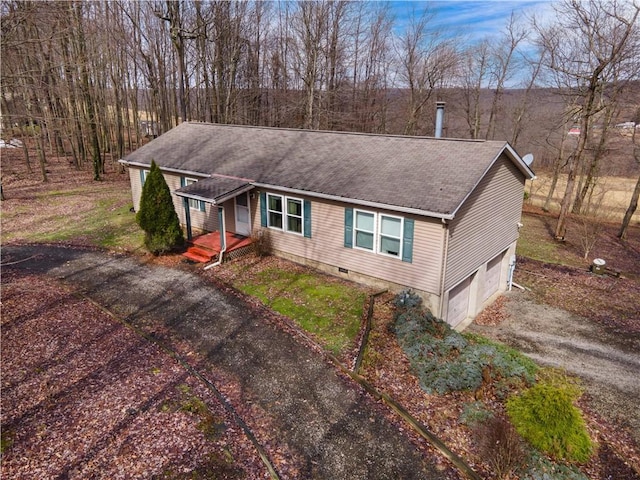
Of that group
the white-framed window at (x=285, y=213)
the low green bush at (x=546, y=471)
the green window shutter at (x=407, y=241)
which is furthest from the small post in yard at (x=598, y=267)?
the low green bush at (x=546, y=471)

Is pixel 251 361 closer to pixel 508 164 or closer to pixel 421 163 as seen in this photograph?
pixel 421 163

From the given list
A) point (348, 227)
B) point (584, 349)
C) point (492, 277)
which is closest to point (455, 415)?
point (348, 227)

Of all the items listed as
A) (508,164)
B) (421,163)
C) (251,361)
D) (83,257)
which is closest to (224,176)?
(83,257)

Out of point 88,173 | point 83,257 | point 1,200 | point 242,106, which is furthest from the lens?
point 242,106

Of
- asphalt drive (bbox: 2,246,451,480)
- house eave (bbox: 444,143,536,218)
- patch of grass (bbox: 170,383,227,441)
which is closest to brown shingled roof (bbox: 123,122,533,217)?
house eave (bbox: 444,143,536,218)

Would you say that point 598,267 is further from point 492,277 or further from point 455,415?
point 455,415

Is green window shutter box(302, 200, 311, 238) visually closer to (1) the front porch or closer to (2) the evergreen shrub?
(1) the front porch

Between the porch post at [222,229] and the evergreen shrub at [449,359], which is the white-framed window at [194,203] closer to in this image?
the porch post at [222,229]
